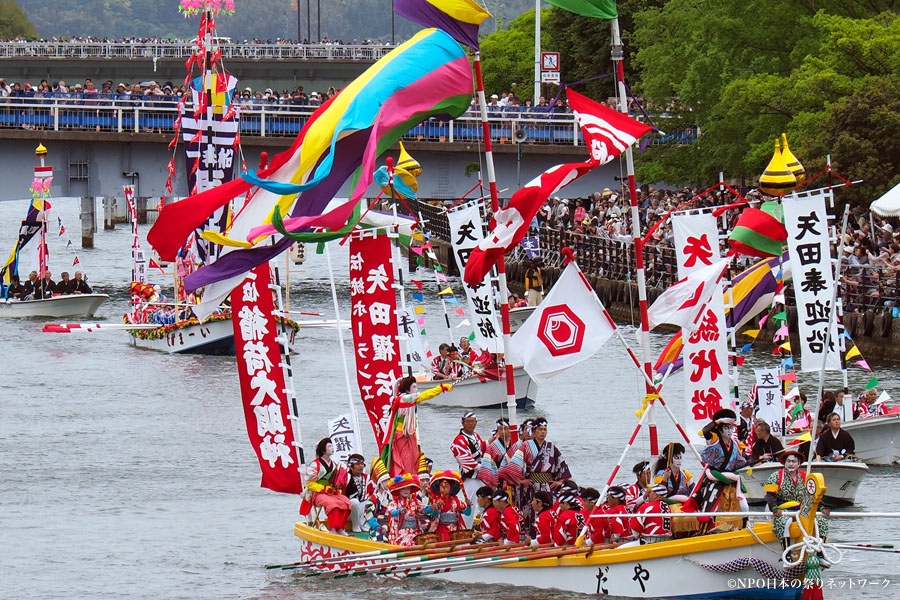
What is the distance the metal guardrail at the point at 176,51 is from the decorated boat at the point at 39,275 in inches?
2513

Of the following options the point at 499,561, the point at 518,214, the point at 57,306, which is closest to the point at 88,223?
the point at 57,306

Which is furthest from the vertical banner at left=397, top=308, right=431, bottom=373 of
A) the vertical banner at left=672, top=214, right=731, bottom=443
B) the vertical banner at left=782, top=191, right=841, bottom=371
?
the vertical banner at left=672, top=214, right=731, bottom=443

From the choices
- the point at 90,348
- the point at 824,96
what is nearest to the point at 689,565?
the point at 824,96

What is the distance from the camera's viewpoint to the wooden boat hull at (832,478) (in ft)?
95.3

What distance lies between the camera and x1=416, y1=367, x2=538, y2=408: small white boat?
4219cm

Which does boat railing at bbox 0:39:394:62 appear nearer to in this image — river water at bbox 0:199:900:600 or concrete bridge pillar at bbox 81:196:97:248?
concrete bridge pillar at bbox 81:196:97:248

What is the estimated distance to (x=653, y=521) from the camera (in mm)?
22531

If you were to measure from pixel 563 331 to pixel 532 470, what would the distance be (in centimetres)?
280

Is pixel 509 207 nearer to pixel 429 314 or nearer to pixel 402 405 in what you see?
pixel 402 405

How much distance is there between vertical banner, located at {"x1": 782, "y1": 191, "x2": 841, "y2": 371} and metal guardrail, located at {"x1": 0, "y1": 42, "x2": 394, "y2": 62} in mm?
98194

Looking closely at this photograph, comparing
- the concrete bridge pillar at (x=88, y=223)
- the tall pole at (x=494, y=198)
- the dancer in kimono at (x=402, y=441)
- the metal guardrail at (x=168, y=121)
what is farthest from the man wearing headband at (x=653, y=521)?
the concrete bridge pillar at (x=88, y=223)

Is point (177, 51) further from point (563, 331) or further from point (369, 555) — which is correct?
point (563, 331)

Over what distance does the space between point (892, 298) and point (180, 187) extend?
118ft

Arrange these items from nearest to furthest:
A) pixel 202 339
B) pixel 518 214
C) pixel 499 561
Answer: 1. pixel 518 214
2. pixel 499 561
3. pixel 202 339
